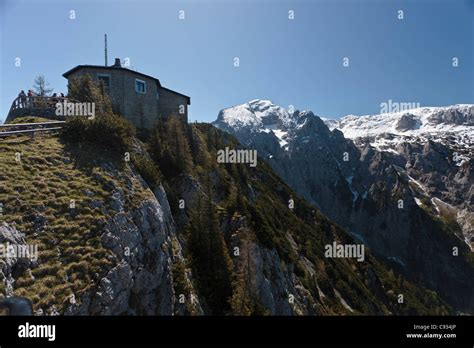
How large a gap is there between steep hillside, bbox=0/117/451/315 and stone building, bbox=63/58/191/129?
345 cm

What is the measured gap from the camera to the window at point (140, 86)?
119 ft

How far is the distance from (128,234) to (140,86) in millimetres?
26921

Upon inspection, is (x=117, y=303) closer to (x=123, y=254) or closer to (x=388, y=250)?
(x=123, y=254)

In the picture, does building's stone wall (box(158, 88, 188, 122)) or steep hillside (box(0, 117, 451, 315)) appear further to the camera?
building's stone wall (box(158, 88, 188, 122))

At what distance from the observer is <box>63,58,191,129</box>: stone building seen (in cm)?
3409

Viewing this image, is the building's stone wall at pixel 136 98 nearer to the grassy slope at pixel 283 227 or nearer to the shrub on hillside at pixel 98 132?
the grassy slope at pixel 283 227

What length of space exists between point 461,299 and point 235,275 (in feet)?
664

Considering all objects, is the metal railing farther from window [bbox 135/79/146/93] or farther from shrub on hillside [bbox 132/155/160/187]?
shrub on hillside [bbox 132/155/160/187]

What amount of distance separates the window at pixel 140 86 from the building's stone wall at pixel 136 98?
1.33 feet

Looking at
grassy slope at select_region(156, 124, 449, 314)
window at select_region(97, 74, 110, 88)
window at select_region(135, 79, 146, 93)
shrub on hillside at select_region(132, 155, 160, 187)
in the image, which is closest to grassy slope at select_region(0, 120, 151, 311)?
shrub on hillside at select_region(132, 155, 160, 187)

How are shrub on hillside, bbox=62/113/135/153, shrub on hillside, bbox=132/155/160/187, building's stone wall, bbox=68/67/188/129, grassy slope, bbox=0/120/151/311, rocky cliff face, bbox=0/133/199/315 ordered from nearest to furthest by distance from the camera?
rocky cliff face, bbox=0/133/199/315, grassy slope, bbox=0/120/151/311, shrub on hillside, bbox=62/113/135/153, shrub on hillside, bbox=132/155/160/187, building's stone wall, bbox=68/67/188/129

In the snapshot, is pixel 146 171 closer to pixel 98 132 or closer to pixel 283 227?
pixel 98 132

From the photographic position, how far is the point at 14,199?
13.9m

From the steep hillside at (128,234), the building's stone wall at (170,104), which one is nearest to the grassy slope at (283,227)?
the steep hillside at (128,234)
